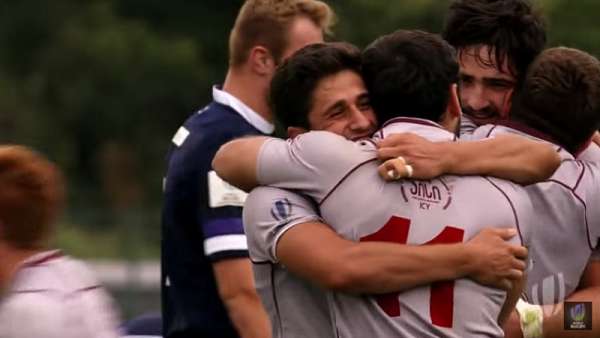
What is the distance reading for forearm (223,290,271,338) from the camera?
659 centimetres

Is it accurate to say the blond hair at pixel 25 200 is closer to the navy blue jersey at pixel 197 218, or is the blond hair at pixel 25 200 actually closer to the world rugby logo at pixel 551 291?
the world rugby logo at pixel 551 291

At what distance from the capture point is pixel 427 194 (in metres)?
4.94

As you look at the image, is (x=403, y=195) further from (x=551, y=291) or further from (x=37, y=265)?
(x=37, y=265)

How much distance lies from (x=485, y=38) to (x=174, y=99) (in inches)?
1101

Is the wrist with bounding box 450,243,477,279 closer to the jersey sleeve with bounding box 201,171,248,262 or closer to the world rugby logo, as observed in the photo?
the world rugby logo

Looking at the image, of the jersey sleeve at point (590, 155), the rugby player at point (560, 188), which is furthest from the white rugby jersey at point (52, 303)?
the jersey sleeve at point (590, 155)

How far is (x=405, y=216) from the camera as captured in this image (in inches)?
193

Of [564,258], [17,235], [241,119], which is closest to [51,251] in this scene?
[17,235]

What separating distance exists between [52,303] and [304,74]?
841mm

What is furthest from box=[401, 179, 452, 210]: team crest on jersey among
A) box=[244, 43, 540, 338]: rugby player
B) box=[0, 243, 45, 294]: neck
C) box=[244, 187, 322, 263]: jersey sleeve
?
box=[0, 243, 45, 294]: neck

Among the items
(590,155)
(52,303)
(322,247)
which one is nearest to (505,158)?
(322,247)

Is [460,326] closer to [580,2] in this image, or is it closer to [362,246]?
[362,246]

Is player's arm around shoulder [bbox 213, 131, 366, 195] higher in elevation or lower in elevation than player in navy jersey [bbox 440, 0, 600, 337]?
lower

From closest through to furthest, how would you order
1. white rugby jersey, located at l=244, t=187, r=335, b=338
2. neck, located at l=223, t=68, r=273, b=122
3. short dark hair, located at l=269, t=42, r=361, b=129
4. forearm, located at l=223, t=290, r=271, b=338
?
white rugby jersey, located at l=244, t=187, r=335, b=338 → short dark hair, located at l=269, t=42, r=361, b=129 → forearm, located at l=223, t=290, r=271, b=338 → neck, located at l=223, t=68, r=273, b=122
